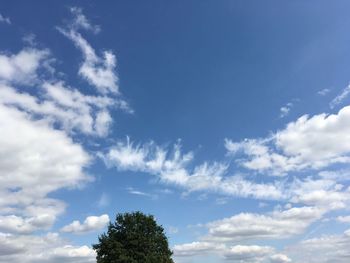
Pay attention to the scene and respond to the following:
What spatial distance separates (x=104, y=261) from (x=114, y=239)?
4.58m

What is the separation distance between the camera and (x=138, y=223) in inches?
3895

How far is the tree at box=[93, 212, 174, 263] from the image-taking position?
9331 centimetres

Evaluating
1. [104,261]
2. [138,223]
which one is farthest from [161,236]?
[104,261]

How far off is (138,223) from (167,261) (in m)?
9.80

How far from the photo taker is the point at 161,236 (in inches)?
3888

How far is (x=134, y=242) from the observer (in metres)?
94.7

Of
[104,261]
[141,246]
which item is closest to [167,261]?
[141,246]

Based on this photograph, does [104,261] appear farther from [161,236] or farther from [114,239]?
[161,236]

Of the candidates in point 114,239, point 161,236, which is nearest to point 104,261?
point 114,239

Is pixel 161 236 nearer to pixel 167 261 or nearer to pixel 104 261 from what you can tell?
pixel 167 261

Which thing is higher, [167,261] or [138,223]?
[138,223]

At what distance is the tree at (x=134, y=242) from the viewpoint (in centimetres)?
9331

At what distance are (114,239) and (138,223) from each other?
572 cm

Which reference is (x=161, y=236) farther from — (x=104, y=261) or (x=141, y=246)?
(x=104, y=261)
